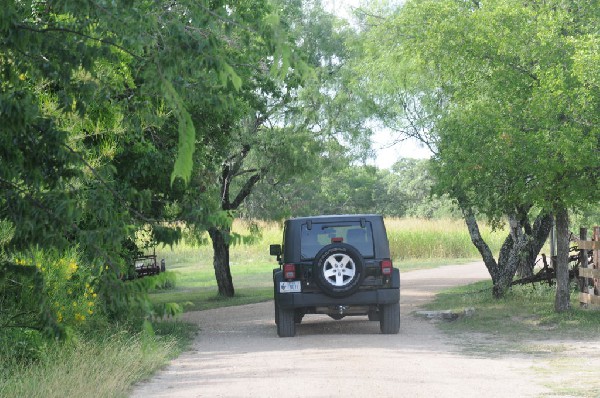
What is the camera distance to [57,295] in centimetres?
1384

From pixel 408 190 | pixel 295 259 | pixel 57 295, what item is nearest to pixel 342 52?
pixel 295 259

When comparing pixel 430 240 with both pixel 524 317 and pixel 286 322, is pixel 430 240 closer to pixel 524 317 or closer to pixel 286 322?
pixel 524 317

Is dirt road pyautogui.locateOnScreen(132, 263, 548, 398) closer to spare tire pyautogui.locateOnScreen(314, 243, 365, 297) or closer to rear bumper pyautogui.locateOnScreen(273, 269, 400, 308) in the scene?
rear bumper pyautogui.locateOnScreen(273, 269, 400, 308)

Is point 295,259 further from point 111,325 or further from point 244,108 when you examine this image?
point 244,108

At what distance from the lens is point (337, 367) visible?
1241 centimetres

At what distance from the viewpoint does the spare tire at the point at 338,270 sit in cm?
1647

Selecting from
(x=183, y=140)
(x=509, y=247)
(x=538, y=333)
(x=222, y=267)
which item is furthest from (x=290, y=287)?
(x=222, y=267)

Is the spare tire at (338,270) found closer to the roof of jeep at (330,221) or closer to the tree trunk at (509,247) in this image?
the roof of jeep at (330,221)

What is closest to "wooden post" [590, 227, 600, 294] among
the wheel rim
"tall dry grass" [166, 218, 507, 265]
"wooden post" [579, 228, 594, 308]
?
"wooden post" [579, 228, 594, 308]

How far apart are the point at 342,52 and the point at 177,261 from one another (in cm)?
2625

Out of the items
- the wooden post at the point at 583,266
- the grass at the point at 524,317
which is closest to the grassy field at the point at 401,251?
the grass at the point at 524,317

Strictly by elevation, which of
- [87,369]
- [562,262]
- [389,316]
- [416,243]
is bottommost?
[87,369]

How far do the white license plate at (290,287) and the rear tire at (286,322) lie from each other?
0.38 m

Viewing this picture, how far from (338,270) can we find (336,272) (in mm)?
45
